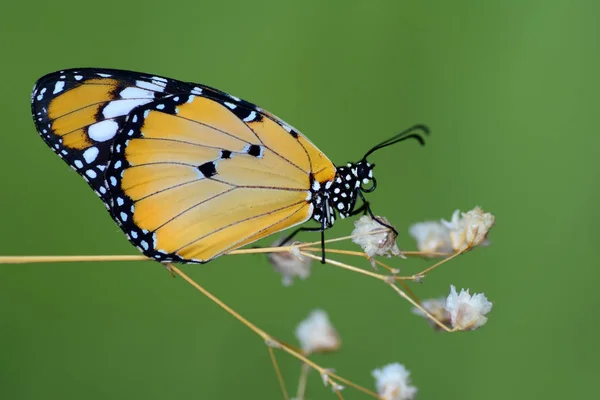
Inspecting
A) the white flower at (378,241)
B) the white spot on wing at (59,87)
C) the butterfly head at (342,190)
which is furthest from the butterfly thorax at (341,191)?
the white spot on wing at (59,87)

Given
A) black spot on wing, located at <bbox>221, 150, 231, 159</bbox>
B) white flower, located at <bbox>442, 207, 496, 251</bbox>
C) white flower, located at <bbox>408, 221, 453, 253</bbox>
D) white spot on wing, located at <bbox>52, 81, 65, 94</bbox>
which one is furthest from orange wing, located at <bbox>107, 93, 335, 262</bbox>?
white flower, located at <bbox>442, 207, 496, 251</bbox>

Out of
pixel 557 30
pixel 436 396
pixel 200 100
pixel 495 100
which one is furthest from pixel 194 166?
pixel 557 30

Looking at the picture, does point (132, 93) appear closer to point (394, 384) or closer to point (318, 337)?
point (318, 337)

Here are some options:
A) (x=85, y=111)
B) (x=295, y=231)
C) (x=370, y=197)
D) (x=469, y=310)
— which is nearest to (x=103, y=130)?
(x=85, y=111)

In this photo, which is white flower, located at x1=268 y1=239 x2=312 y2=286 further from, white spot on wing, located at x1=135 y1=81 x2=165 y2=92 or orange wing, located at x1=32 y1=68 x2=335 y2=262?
white spot on wing, located at x1=135 y1=81 x2=165 y2=92

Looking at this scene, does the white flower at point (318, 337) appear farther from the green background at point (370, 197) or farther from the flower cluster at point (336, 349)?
the green background at point (370, 197)

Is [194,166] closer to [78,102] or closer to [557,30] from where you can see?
[78,102]

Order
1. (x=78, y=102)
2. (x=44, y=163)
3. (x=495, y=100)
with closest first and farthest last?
(x=78, y=102)
(x=44, y=163)
(x=495, y=100)
